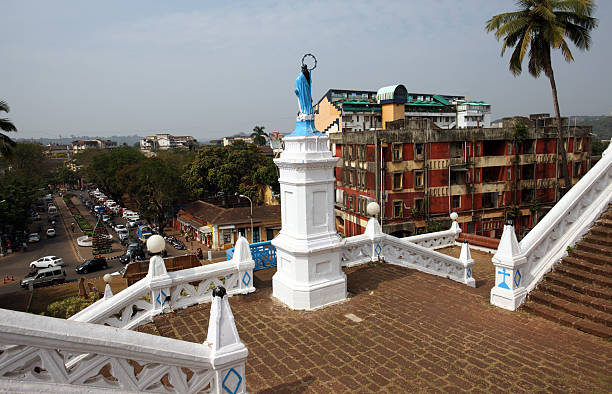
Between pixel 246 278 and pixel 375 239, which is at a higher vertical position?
pixel 375 239

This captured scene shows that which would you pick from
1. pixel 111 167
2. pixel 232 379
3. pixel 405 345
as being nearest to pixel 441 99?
pixel 111 167

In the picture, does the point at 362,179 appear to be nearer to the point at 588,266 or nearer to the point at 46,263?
the point at 588,266

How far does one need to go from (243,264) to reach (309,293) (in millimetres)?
1929

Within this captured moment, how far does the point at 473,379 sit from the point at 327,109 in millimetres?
51346

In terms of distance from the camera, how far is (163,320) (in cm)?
815

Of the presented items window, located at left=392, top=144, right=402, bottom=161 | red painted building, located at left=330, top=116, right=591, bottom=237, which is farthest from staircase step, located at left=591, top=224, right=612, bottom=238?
window, located at left=392, top=144, right=402, bottom=161

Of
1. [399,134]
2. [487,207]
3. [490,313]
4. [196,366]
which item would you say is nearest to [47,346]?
[196,366]

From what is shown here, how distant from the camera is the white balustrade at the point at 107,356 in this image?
3.24 metres

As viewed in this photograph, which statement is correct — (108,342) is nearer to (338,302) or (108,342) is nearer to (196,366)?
(196,366)

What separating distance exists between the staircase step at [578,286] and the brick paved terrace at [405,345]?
3.59ft

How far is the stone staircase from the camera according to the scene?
747 cm

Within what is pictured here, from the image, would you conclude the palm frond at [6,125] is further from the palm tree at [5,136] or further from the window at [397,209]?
the window at [397,209]

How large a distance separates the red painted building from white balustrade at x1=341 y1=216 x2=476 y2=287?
18.5 m

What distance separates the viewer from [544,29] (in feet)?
70.1
